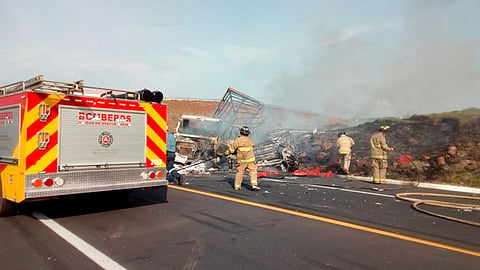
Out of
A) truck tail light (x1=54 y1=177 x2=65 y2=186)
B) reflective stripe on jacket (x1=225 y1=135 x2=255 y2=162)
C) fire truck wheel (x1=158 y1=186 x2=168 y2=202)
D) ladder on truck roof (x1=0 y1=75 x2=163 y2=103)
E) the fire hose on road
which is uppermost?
ladder on truck roof (x1=0 y1=75 x2=163 y2=103)

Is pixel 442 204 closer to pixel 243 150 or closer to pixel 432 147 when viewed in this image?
pixel 243 150

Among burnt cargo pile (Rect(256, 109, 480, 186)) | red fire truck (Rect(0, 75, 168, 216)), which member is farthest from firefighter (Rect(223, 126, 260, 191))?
burnt cargo pile (Rect(256, 109, 480, 186))

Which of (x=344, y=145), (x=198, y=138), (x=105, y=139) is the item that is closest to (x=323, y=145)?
(x=344, y=145)

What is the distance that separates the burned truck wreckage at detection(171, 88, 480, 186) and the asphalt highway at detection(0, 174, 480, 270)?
4302 millimetres

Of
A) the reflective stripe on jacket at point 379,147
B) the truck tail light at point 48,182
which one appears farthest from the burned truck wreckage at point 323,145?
the truck tail light at point 48,182

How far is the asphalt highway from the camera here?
412 cm

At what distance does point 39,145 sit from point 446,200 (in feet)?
24.7

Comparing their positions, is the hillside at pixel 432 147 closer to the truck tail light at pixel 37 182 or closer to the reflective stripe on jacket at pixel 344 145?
the reflective stripe on jacket at pixel 344 145

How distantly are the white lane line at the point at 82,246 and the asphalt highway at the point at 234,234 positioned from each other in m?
0.01

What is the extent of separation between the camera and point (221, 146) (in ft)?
49.0

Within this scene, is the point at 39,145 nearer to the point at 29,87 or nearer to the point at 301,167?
the point at 29,87

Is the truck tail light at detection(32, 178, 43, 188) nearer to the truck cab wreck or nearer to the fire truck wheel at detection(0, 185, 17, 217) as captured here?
the fire truck wheel at detection(0, 185, 17, 217)

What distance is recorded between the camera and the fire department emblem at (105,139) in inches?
246

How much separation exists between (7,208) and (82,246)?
2246 mm
